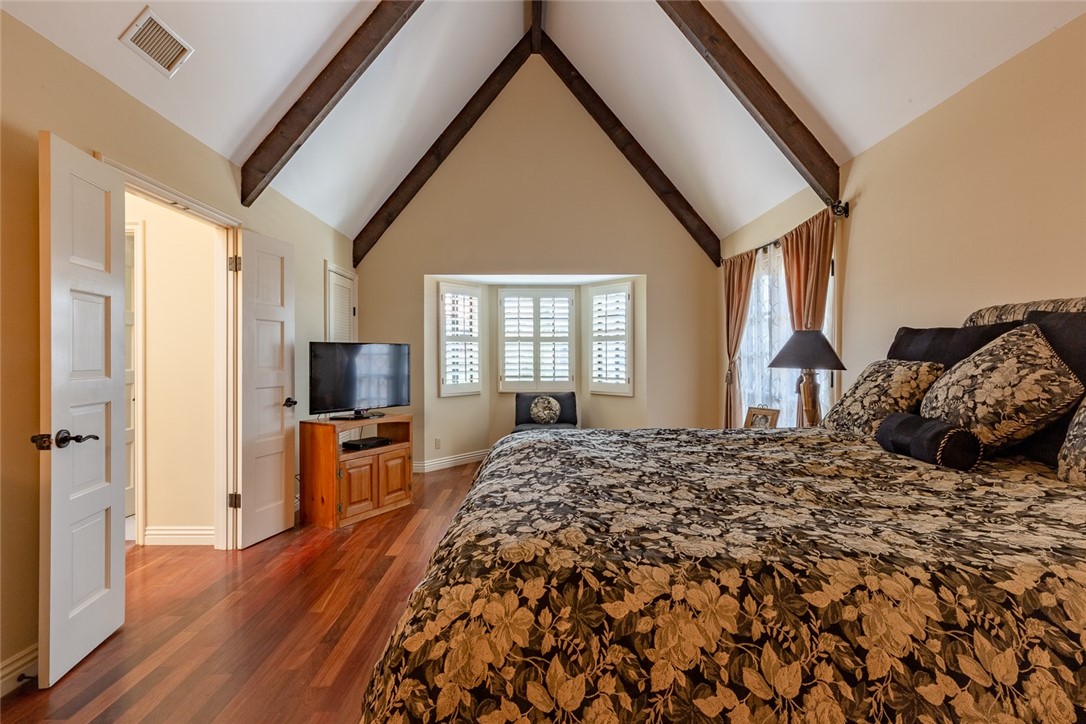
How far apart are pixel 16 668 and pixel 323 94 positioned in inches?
125

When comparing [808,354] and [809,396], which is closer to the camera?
[808,354]

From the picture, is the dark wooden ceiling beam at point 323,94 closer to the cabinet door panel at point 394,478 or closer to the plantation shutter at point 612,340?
the cabinet door panel at point 394,478

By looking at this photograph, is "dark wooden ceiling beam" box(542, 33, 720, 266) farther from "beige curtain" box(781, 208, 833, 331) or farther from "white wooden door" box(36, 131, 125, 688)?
"white wooden door" box(36, 131, 125, 688)

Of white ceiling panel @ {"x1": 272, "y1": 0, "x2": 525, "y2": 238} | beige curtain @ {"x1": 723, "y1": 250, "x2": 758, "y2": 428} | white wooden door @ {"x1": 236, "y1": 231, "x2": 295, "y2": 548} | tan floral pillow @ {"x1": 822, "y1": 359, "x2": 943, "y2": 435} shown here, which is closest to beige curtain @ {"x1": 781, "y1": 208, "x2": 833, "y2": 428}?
beige curtain @ {"x1": 723, "y1": 250, "x2": 758, "y2": 428}

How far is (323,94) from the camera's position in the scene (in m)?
3.16

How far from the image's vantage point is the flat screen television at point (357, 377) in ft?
12.3

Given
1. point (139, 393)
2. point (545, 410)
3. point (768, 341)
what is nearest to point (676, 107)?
point (768, 341)

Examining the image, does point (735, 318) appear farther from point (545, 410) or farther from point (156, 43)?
point (156, 43)

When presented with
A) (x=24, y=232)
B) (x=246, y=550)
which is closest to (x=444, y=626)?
(x=24, y=232)

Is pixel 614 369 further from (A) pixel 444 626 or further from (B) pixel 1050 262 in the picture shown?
(A) pixel 444 626

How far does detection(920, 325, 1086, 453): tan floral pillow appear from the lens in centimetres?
157

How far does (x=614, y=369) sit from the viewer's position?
18.2 ft

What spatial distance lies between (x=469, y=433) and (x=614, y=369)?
178cm

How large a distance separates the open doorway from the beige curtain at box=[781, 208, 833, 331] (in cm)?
A: 408
